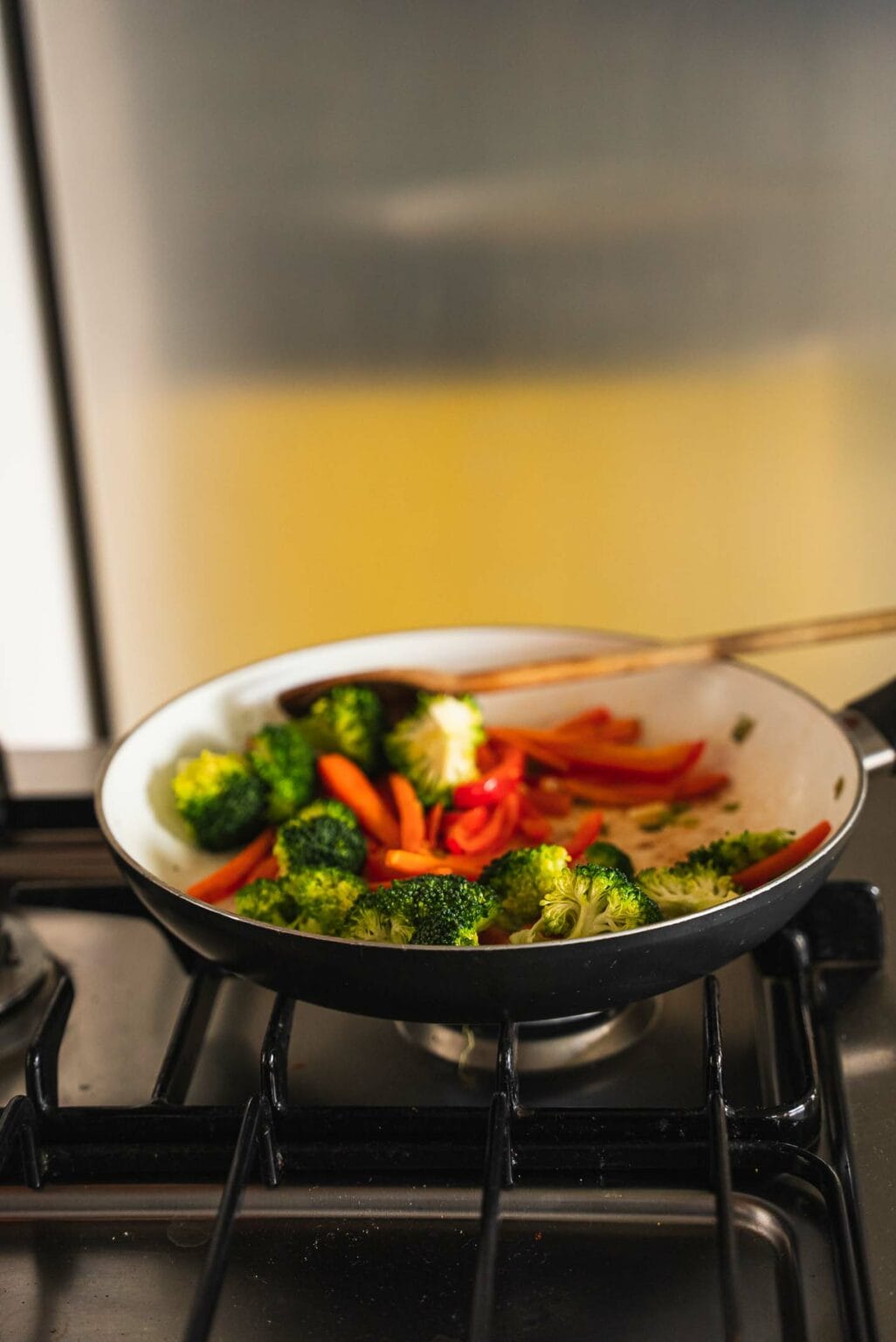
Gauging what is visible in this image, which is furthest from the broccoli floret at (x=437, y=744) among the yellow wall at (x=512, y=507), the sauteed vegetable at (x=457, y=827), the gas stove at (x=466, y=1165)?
the yellow wall at (x=512, y=507)

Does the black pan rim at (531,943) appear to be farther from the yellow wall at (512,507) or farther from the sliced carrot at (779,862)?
the yellow wall at (512,507)

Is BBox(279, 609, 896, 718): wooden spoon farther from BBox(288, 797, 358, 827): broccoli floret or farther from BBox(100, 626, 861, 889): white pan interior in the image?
BBox(288, 797, 358, 827): broccoli floret

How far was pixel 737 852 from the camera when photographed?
0.86 meters

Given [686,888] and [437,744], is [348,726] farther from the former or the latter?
[686,888]

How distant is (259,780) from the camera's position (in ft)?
3.31

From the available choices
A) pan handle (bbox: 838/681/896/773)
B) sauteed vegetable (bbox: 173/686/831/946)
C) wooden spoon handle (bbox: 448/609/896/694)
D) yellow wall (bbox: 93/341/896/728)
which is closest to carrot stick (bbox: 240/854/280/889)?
sauteed vegetable (bbox: 173/686/831/946)

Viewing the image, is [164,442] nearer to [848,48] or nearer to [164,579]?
[164,579]

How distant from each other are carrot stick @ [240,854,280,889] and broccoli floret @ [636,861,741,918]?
10.8 inches

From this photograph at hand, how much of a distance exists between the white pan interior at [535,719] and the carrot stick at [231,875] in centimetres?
3

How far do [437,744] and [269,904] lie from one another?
24 cm

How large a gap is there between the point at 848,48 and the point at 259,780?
98 cm

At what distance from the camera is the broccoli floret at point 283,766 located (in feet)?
3.31

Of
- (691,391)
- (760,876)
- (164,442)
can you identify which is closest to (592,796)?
(760,876)

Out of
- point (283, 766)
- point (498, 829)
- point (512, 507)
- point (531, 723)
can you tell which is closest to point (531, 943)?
point (498, 829)
